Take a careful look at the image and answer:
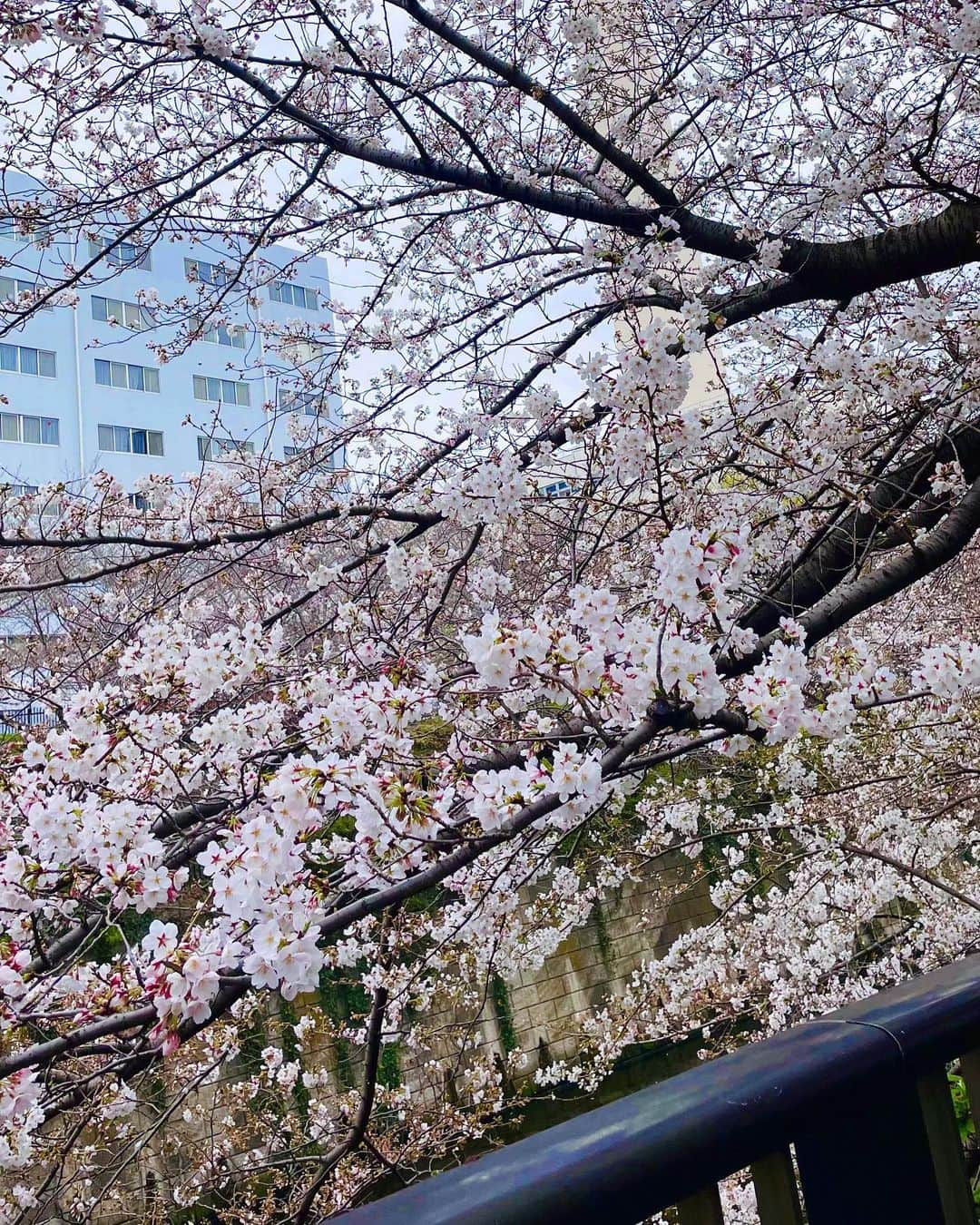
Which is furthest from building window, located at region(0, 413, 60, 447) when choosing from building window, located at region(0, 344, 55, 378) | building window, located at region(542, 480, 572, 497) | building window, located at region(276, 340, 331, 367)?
building window, located at region(542, 480, 572, 497)

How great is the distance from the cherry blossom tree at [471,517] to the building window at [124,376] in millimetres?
18508

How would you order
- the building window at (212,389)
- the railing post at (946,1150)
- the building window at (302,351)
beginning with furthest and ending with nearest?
1. the building window at (212,389)
2. the building window at (302,351)
3. the railing post at (946,1150)

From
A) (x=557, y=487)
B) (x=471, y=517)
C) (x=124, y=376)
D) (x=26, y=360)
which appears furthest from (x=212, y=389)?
(x=471, y=517)

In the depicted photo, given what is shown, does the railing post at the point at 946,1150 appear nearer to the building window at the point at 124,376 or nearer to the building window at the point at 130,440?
the building window at the point at 130,440

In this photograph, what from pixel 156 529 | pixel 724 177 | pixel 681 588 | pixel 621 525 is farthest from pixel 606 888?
pixel 681 588

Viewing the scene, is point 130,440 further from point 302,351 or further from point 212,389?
point 302,351

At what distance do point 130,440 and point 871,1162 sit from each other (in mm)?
22812

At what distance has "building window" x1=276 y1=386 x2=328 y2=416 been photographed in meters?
3.82

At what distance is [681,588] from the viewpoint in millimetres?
1622

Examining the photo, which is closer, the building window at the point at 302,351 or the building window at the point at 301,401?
the building window at the point at 301,401

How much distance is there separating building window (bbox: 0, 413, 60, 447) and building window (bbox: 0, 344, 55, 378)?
94 centimetres

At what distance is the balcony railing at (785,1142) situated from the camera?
571 mm

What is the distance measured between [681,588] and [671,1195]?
111 cm

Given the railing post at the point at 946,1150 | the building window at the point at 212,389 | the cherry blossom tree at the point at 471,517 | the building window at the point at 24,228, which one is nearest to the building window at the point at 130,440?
the building window at the point at 212,389
